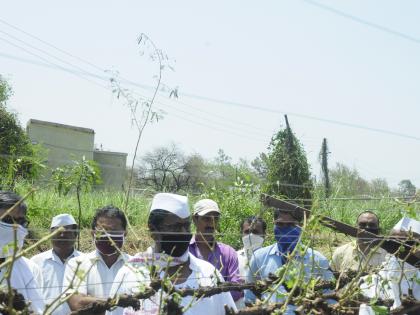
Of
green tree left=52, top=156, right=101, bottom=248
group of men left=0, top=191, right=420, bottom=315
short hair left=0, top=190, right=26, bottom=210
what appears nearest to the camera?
group of men left=0, top=191, right=420, bottom=315

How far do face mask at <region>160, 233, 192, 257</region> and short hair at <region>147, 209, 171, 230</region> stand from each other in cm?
7

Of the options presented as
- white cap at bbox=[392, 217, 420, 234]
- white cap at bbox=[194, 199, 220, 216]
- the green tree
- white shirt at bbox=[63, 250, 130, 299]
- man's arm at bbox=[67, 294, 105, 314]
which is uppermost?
the green tree

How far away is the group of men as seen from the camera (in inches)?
128

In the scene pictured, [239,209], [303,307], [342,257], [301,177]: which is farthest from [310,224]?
[301,177]

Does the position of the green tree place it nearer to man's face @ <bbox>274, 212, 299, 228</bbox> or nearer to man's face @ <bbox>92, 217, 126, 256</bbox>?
man's face @ <bbox>92, 217, 126, 256</bbox>

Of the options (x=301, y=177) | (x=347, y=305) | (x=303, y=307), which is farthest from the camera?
(x=301, y=177)

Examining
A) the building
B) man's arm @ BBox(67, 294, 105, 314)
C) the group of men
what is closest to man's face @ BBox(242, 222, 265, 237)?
the group of men

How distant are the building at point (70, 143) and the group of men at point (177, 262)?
1980 centimetres

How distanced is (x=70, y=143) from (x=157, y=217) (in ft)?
81.5

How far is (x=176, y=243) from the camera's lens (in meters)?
3.61

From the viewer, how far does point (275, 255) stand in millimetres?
4797

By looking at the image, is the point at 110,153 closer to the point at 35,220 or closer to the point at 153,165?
the point at 153,165

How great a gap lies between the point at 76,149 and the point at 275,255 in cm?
2305

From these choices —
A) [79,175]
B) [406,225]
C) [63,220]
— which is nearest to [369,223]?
[406,225]
